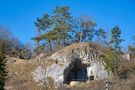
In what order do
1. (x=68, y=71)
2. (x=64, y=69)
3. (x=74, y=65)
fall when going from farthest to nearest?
(x=74, y=65) < (x=68, y=71) < (x=64, y=69)

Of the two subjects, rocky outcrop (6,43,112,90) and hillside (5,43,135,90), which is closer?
hillside (5,43,135,90)

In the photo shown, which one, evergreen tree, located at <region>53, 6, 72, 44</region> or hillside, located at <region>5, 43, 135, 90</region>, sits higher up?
evergreen tree, located at <region>53, 6, 72, 44</region>

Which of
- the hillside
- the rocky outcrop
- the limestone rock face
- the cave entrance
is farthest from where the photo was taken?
the cave entrance

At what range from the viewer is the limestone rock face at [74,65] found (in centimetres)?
4659

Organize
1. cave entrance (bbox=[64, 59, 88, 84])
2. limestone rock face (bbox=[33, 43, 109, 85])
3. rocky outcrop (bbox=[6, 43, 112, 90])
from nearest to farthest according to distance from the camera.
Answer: rocky outcrop (bbox=[6, 43, 112, 90]) → limestone rock face (bbox=[33, 43, 109, 85]) → cave entrance (bbox=[64, 59, 88, 84])

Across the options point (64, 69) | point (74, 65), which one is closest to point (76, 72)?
point (74, 65)

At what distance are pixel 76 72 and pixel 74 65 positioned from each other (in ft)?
3.97

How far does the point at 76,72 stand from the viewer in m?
49.4

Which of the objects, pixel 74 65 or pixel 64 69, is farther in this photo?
pixel 74 65

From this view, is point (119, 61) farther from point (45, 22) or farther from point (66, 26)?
point (45, 22)

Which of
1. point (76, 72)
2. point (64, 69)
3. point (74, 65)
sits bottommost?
point (76, 72)

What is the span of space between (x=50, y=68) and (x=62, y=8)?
11.7 m

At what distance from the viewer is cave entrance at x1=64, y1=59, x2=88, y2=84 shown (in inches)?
1884

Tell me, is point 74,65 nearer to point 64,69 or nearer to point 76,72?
point 76,72
